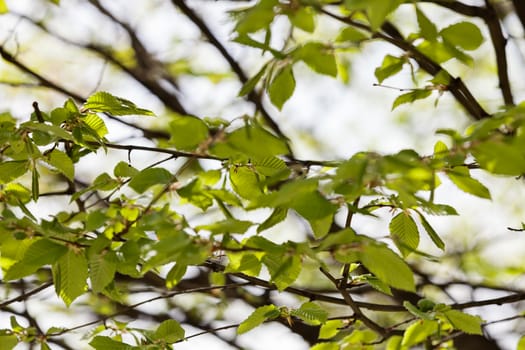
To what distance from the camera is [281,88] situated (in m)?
0.92

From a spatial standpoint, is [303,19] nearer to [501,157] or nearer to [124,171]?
[501,157]

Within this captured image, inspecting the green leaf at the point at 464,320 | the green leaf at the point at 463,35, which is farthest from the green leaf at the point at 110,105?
the green leaf at the point at 464,320

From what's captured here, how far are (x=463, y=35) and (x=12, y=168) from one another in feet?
2.35

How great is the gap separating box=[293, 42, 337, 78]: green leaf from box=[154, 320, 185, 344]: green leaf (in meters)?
0.55

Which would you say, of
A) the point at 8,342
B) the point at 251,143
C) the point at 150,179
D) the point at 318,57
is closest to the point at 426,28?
the point at 318,57

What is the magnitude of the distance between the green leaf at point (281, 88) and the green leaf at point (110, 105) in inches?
9.9

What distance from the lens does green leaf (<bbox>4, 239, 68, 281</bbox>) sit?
91 centimetres

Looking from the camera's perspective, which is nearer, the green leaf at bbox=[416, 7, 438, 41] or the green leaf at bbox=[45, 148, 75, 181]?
the green leaf at bbox=[416, 7, 438, 41]

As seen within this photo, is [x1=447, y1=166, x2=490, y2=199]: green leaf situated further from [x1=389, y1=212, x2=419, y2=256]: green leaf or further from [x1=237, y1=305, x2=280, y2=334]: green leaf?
[x1=237, y1=305, x2=280, y2=334]: green leaf

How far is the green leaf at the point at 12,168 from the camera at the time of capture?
109 centimetres

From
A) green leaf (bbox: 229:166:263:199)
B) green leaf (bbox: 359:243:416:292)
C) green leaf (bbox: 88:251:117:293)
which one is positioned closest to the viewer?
green leaf (bbox: 359:243:416:292)

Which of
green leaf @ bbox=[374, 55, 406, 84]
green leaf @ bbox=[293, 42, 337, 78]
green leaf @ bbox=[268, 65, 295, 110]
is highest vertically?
green leaf @ bbox=[374, 55, 406, 84]

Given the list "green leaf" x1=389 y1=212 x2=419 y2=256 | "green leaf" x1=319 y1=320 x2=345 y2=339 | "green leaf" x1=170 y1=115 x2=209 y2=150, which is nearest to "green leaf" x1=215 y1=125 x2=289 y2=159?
"green leaf" x1=170 y1=115 x2=209 y2=150

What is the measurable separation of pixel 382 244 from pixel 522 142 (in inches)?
7.9
